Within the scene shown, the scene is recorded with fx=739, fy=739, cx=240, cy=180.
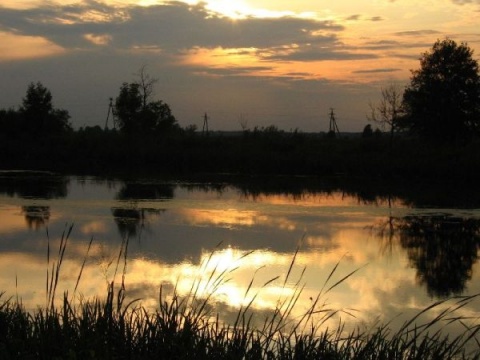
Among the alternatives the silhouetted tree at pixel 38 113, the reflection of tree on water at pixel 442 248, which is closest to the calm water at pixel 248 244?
the reflection of tree on water at pixel 442 248

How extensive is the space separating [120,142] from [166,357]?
3988 cm

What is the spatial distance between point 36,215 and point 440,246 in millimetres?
9905

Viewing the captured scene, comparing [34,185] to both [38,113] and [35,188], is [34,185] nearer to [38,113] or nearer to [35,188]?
[35,188]

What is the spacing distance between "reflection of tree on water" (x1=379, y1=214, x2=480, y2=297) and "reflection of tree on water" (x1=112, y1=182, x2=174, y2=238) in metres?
5.06

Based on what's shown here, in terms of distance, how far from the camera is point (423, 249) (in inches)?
591

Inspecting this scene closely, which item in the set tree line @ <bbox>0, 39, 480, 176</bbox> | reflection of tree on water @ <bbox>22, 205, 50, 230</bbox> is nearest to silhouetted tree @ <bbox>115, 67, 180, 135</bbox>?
tree line @ <bbox>0, 39, 480, 176</bbox>

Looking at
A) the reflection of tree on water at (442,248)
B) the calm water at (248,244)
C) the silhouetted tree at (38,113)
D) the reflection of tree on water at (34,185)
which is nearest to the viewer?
the calm water at (248,244)

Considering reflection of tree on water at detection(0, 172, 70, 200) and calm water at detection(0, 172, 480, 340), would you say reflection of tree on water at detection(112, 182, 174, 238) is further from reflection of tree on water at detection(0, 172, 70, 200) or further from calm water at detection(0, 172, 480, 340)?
reflection of tree on water at detection(0, 172, 70, 200)

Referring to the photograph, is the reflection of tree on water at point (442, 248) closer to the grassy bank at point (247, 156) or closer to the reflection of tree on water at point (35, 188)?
the reflection of tree on water at point (35, 188)

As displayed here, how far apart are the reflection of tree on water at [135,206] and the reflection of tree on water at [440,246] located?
16.6 ft

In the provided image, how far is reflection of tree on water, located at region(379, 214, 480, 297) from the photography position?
11789mm

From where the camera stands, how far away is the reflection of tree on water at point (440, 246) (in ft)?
38.7

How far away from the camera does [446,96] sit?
3453 cm

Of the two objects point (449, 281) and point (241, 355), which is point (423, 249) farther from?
point (241, 355)
